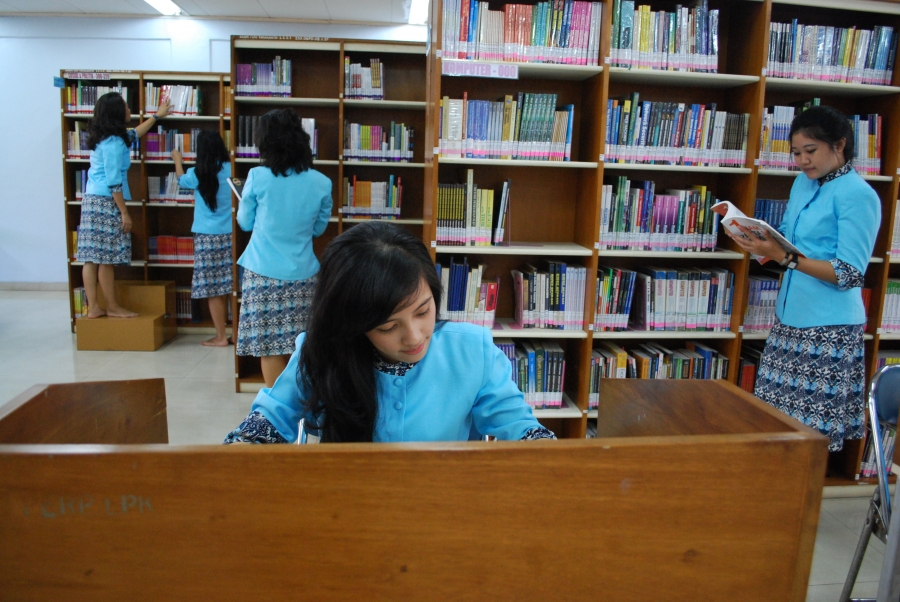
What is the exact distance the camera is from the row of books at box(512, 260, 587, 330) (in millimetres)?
2881

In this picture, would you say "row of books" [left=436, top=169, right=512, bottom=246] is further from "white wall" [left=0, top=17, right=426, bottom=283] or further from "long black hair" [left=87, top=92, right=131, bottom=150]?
"white wall" [left=0, top=17, right=426, bottom=283]

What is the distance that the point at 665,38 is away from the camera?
275 centimetres

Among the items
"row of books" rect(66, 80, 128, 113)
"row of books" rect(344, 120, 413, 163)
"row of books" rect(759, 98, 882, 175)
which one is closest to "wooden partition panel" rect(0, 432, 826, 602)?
"row of books" rect(759, 98, 882, 175)

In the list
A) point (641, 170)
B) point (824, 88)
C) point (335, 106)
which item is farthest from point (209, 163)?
point (824, 88)

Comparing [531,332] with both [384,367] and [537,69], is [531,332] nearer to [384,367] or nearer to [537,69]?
[537,69]

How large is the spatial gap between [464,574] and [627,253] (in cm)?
230

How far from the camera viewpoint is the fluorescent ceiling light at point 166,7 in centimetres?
670

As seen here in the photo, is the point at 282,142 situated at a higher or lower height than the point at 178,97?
lower

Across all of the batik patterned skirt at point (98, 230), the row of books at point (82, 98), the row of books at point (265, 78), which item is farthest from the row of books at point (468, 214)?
the row of books at point (82, 98)

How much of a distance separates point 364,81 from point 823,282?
3415 millimetres

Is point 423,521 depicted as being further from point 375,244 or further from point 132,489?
point 375,244

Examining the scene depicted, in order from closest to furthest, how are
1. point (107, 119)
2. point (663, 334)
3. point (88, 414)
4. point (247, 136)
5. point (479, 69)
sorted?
1. point (88, 414)
2. point (479, 69)
3. point (663, 334)
4. point (247, 136)
5. point (107, 119)

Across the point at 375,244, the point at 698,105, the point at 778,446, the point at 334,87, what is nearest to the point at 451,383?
the point at 375,244

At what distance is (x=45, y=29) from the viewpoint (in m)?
7.12
